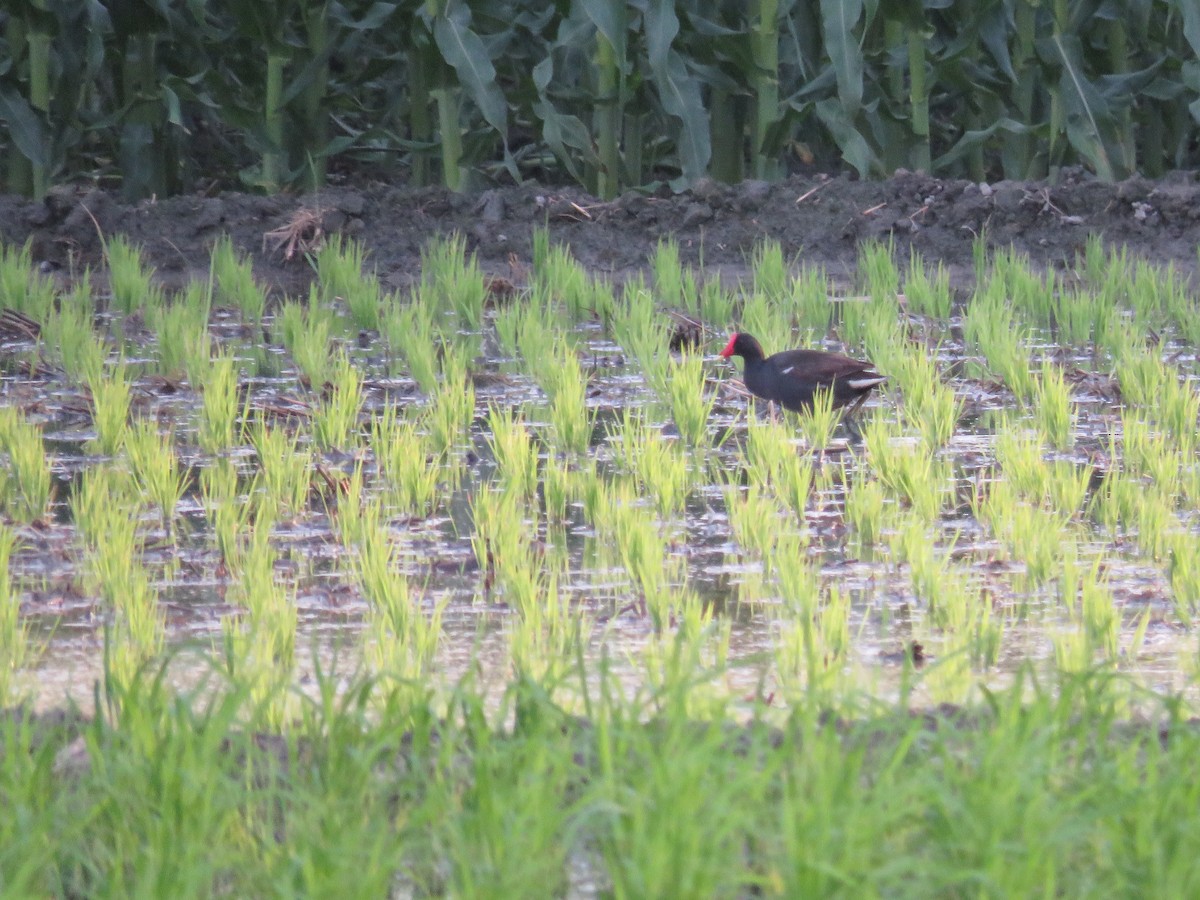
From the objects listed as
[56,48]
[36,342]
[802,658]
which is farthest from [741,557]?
[56,48]

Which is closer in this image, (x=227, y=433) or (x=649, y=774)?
(x=649, y=774)

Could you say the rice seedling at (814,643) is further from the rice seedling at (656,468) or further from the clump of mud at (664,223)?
the clump of mud at (664,223)

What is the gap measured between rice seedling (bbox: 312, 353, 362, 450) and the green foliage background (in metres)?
3.95

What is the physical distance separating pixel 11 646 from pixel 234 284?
4.58m

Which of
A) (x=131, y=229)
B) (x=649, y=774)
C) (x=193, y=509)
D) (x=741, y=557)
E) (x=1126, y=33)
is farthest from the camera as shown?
(x=1126, y=33)

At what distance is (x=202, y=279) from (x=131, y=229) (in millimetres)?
809

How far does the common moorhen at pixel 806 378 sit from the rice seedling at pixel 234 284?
8.14ft

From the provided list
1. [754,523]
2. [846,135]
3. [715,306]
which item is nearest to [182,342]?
[715,306]

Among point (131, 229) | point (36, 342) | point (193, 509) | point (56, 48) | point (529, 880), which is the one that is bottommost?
point (529, 880)

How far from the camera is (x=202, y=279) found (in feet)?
26.5

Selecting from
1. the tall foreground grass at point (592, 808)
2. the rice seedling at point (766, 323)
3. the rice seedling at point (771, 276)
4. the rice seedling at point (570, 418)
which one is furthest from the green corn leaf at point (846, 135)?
the tall foreground grass at point (592, 808)

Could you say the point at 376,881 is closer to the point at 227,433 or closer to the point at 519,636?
the point at 519,636

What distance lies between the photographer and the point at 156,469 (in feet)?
13.6

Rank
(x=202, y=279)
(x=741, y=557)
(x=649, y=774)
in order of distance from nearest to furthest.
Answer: (x=649, y=774), (x=741, y=557), (x=202, y=279)
